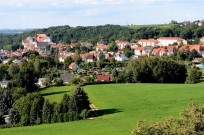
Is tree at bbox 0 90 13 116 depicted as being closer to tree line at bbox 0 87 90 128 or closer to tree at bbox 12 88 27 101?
tree at bbox 12 88 27 101

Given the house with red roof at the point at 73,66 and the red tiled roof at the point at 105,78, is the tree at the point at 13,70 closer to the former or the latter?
the red tiled roof at the point at 105,78

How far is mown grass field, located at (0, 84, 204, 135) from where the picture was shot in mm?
23047

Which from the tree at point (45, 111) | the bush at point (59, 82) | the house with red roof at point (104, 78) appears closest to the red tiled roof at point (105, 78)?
the house with red roof at point (104, 78)

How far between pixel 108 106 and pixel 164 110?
543 cm

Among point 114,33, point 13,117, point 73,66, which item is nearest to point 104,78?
point 73,66

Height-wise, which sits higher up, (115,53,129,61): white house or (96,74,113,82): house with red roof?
(115,53,129,61): white house

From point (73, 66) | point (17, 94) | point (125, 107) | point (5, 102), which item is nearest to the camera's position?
point (125, 107)

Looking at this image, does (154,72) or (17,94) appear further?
(154,72)

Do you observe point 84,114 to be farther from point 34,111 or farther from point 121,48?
point 121,48

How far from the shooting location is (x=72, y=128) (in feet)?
77.0

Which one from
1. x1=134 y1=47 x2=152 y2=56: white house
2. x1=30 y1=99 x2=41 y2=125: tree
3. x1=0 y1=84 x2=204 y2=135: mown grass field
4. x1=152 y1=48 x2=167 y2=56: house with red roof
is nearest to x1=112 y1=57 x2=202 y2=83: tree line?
x1=0 y1=84 x2=204 y2=135: mown grass field

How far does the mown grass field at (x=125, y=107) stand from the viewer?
75.6 ft

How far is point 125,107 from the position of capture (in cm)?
2956

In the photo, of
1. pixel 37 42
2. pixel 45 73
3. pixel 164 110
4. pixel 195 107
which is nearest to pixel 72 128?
pixel 164 110
